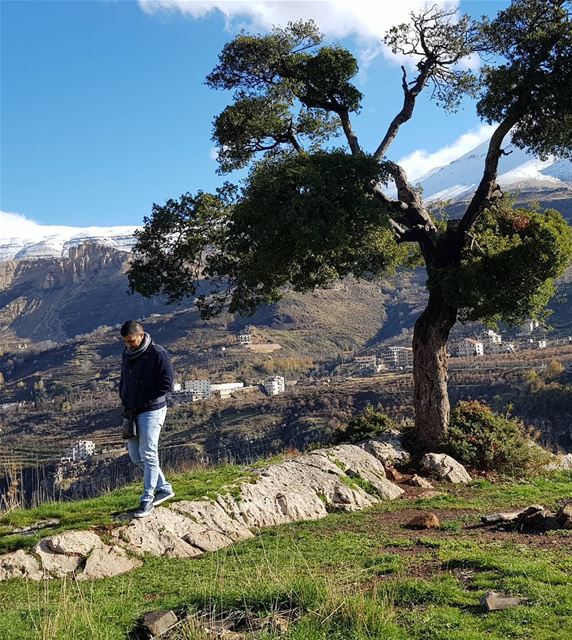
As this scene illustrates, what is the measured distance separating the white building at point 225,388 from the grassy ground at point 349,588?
281 feet

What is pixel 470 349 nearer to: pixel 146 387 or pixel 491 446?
pixel 491 446

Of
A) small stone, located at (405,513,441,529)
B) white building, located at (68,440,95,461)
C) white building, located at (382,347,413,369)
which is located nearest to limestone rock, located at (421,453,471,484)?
small stone, located at (405,513,441,529)

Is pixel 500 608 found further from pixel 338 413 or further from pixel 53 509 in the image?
pixel 338 413

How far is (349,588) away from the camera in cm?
512

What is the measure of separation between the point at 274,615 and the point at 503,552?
3.12 metres

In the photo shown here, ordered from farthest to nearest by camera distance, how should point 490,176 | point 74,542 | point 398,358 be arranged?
point 398,358 < point 490,176 < point 74,542

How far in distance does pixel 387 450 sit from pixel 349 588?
854 cm

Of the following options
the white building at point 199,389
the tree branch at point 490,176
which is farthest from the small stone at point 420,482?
the white building at point 199,389

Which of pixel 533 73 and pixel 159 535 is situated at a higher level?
pixel 533 73

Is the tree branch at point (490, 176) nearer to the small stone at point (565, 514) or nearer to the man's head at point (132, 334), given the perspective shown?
the small stone at point (565, 514)

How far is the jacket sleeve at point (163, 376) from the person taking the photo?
805 centimetres

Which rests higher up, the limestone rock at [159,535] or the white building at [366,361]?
the limestone rock at [159,535]

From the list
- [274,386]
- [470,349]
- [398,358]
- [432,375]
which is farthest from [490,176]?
[398,358]

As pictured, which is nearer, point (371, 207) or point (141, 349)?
point (141, 349)
